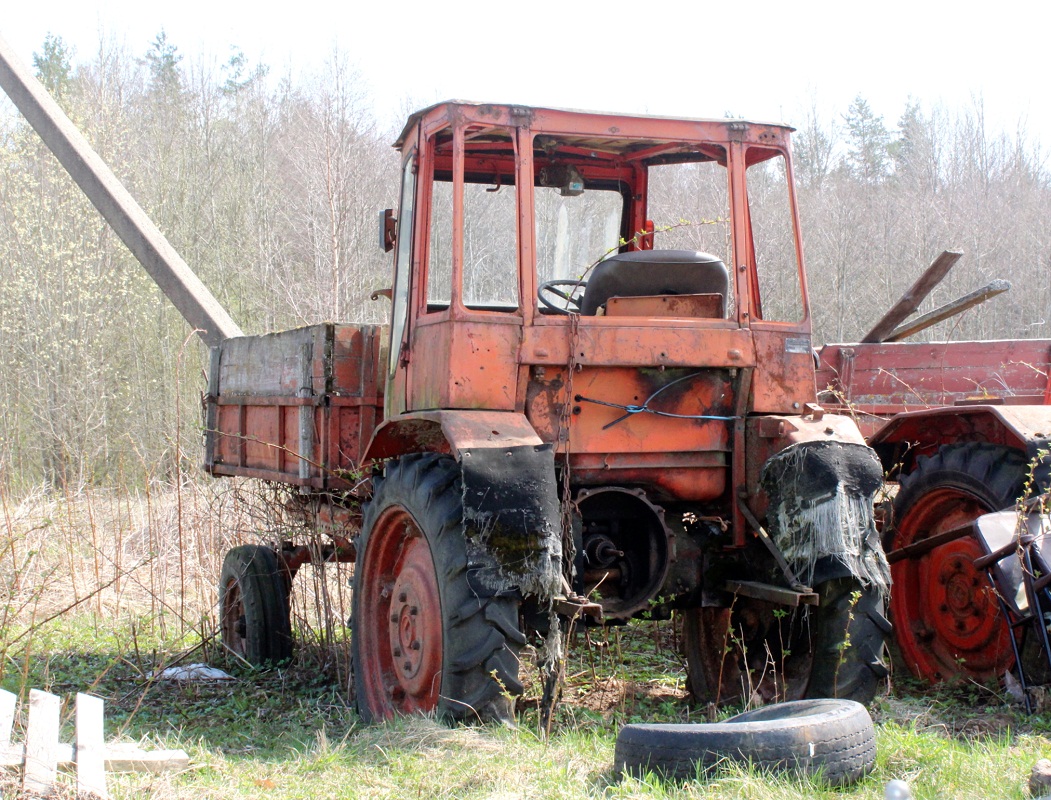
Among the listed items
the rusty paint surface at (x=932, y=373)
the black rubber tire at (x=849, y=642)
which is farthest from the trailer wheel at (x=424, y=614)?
the rusty paint surface at (x=932, y=373)

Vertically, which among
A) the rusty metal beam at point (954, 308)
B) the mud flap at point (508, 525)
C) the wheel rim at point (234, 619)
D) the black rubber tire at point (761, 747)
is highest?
the rusty metal beam at point (954, 308)

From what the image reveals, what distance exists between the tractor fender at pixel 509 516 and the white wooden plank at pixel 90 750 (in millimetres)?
1443

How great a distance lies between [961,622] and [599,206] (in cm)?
300

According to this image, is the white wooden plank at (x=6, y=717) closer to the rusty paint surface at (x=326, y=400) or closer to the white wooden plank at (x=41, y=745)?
the white wooden plank at (x=41, y=745)

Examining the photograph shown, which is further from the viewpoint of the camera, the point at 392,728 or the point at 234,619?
the point at 234,619

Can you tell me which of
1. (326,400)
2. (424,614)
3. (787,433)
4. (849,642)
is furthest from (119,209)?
(849,642)

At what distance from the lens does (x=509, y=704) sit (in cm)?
427

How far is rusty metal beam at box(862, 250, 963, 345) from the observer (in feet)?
25.3

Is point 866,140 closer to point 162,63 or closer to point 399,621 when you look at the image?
point 162,63

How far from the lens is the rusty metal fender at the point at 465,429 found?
13.6 ft

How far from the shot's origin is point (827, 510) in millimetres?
4324

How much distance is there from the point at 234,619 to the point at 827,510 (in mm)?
4444

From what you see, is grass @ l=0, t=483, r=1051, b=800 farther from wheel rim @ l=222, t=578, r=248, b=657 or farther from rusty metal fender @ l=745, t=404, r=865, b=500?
rusty metal fender @ l=745, t=404, r=865, b=500

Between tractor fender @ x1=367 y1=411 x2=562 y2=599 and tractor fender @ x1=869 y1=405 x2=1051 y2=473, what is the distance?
88.4 inches
